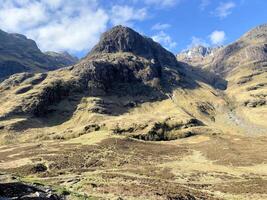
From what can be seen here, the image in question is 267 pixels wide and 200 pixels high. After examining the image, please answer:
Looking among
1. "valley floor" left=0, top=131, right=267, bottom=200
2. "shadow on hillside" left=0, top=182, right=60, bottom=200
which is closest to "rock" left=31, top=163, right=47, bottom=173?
"valley floor" left=0, top=131, right=267, bottom=200

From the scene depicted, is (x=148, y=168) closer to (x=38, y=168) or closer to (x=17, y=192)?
(x=38, y=168)

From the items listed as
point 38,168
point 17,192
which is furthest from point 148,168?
point 17,192

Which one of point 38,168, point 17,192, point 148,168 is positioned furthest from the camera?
point 148,168

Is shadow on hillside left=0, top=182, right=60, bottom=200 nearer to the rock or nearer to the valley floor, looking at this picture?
the valley floor

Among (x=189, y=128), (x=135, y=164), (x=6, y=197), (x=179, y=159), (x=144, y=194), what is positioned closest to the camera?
(x=6, y=197)

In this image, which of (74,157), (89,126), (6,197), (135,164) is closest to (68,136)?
(89,126)

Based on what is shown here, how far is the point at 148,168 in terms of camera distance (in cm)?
9094

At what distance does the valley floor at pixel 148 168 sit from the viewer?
47678 mm

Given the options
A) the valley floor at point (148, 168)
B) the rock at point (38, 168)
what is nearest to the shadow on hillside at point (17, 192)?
the valley floor at point (148, 168)

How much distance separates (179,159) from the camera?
379ft

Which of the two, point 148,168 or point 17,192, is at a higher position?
point 17,192

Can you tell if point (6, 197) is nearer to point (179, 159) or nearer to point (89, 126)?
point (179, 159)

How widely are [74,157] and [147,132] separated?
6654cm

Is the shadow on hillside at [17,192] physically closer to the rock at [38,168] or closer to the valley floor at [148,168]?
the valley floor at [148,168]
